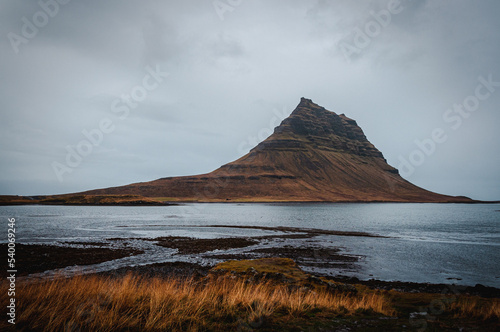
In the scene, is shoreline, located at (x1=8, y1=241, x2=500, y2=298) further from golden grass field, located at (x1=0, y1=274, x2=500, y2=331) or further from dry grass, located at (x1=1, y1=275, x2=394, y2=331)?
golden grass field, located at (x1=0, y1=274, x2=500, y2=331)

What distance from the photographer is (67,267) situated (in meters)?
19.8

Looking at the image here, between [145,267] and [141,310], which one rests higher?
[141,310]

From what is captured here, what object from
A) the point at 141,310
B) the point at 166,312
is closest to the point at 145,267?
the point at 141,310

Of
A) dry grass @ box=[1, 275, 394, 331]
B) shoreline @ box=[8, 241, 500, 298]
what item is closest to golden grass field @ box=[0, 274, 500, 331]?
dry grass @ box=[1, 275, 394, 331]

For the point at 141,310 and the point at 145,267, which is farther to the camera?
the point at 145,267

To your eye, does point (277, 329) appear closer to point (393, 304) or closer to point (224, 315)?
point (224, 315)

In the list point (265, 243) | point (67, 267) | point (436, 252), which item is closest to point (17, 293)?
point (67, 267)

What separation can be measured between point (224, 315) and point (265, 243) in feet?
91.1

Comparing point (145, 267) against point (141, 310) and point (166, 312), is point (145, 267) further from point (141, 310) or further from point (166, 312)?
point (166, 312)

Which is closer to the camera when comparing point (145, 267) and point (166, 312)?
point (166, 312)

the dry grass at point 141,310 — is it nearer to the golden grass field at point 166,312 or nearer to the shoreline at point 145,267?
the golden grass field at point 166,312

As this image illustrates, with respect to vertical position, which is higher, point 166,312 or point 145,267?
point 166,312

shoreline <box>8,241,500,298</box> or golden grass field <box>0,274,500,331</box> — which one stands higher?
golden grass field <box>0,274,500,331</box>

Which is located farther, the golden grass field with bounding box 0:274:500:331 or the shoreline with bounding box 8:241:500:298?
the shoreline with bounding box 8:241:500:298
